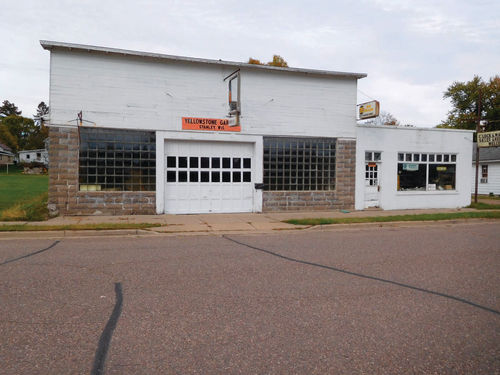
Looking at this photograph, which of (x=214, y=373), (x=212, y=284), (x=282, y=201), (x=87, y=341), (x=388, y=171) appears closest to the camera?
(x=214, y=373)

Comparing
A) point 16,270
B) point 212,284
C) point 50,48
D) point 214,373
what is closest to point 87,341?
point 214,373

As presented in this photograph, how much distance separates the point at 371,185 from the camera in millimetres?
17641

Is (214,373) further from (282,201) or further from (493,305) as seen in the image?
(282,201)

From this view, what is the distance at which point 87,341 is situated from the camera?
152 inches

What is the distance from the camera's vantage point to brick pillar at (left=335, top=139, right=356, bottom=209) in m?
16.8

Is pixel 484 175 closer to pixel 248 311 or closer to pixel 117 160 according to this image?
pixel 117 160

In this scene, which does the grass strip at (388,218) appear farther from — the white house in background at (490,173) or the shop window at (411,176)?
the white house in background at (490,173)

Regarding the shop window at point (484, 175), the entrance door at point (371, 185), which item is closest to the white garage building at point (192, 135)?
the entrance door at point (371, 185)

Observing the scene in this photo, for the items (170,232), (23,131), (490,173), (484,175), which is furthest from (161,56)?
(23,131)

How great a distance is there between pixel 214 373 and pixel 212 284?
8.54 ft

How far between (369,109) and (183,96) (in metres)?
7.22

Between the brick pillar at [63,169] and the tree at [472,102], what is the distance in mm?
48829

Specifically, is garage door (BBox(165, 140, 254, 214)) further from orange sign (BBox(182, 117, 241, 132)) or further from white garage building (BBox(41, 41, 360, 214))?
orange sign (BBox(182, 117, 241, 132))

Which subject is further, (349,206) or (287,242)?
(349,206)
